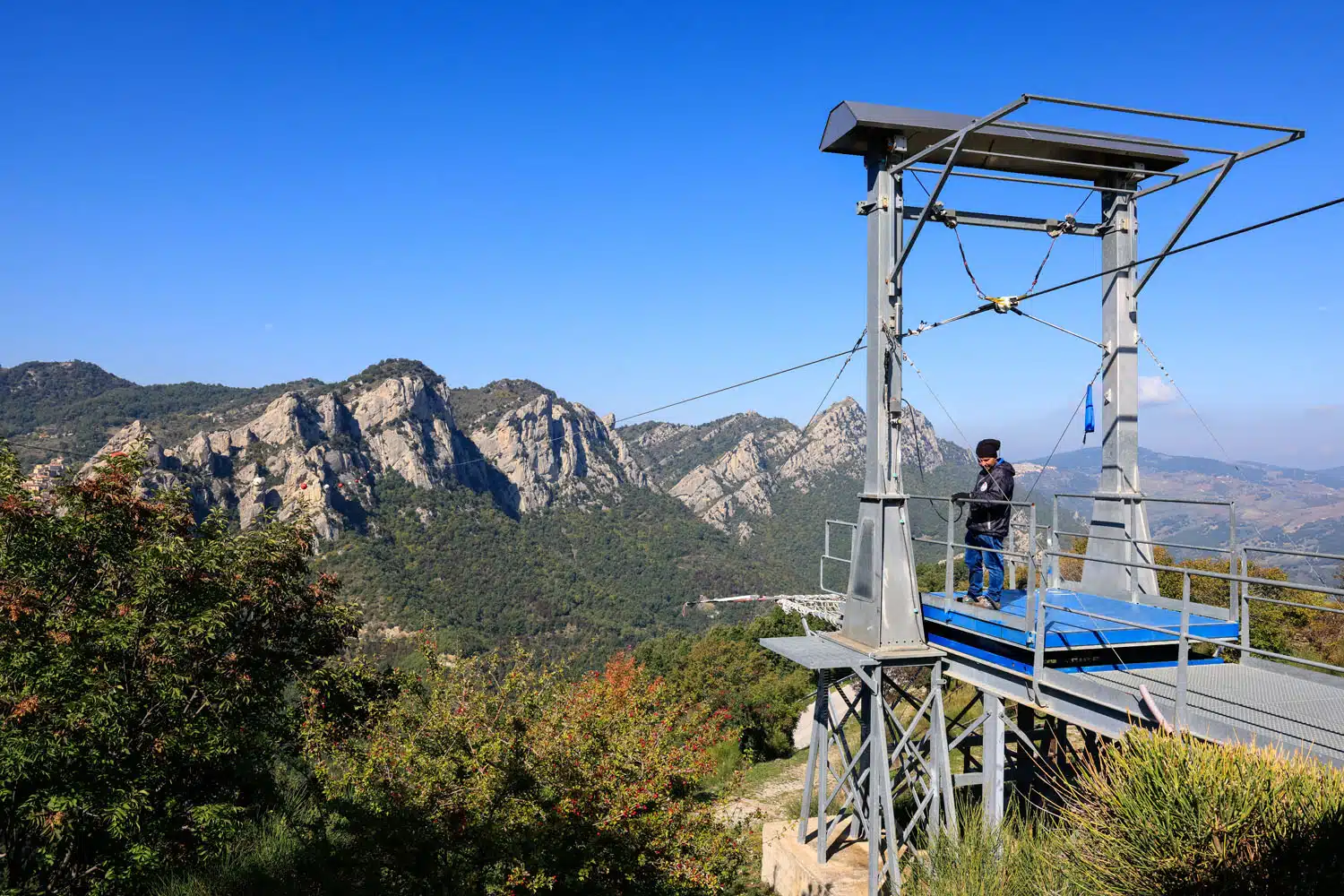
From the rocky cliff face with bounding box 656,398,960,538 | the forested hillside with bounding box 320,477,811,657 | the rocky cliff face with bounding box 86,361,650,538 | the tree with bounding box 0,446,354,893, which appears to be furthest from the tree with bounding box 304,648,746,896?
Result: the rocky cliff face with bounding box 656,398,960,538

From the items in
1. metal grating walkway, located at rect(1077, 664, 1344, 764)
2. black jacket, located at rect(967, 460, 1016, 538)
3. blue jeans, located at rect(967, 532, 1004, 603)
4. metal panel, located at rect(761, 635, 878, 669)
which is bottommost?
metal panel, located at rect(761, 635, 878, 669)

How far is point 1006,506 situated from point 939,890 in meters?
3.88

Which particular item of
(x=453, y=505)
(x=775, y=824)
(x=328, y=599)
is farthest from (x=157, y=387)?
(x=775, y=824)

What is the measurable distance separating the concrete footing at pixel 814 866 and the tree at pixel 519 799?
28.7 inches

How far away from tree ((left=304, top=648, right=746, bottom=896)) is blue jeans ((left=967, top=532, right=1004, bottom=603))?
475 cm

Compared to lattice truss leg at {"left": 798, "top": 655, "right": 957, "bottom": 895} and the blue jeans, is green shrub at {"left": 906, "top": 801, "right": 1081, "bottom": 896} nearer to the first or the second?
lattice truss leg at {"left": 798, "top": 655, "right": 957, "bottom": 895}

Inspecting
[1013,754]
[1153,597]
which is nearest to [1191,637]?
[1153,597]

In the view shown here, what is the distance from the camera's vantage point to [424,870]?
890 centimetres

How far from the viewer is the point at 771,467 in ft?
527

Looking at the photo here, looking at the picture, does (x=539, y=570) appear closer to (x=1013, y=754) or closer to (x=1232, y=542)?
(x=1013, y=754)

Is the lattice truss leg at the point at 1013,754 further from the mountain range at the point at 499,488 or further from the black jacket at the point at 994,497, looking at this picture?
the mountain range at the point at 499,488

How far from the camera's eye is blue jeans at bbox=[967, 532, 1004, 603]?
8539 mm

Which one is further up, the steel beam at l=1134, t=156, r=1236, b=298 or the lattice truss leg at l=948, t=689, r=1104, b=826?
the steel beam at l=1134, t=156, r=1236, b=298

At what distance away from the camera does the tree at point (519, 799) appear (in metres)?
8.94
